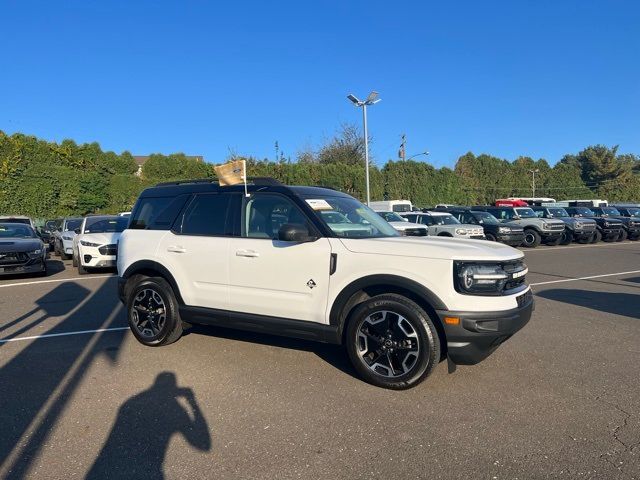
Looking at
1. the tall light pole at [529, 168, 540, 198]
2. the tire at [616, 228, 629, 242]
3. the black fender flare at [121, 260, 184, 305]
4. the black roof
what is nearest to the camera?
the black roof

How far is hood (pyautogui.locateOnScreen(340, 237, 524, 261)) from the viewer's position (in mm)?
4242

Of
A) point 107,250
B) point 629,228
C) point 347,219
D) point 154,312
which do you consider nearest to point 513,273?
point 347,219

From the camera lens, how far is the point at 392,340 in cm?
436

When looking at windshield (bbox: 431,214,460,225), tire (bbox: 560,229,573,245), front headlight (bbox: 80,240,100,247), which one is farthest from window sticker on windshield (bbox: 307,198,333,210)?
tire (bbox: 560,229,573,245)

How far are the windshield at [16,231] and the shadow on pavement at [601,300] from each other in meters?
13.0

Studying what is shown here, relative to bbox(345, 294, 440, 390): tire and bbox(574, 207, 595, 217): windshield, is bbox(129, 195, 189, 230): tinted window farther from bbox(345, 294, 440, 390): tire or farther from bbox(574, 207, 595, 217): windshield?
A: bbox(574, 207, 595, 217): windshield

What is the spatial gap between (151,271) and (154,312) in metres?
0.51

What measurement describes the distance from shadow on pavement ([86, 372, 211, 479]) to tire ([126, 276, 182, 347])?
1.19 metres

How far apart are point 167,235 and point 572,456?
15.0 feet

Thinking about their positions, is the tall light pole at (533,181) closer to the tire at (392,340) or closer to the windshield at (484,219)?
the windshield at (484,219)

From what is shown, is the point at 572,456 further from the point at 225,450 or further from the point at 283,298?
the point at 283,298

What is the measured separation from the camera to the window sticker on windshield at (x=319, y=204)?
16.5 ft

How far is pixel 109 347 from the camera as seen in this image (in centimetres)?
584

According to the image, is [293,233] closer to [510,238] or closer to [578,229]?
[510,238]
